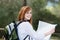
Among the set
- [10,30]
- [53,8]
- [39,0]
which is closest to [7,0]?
[39,0]

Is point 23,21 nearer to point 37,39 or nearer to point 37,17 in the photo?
point 37,39

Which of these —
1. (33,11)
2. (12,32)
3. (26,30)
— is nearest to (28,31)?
(26,30)

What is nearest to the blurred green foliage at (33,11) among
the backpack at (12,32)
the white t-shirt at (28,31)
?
the backpack at (12,32)

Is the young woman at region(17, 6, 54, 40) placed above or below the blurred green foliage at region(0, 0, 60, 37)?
above

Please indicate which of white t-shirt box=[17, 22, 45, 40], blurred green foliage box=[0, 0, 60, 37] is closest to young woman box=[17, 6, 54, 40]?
white t-shirt box=[17, 22, 45, 40]

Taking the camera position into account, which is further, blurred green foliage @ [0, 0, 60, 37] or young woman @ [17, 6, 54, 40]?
blurred green foliage @ [0, 0, 60, 37]

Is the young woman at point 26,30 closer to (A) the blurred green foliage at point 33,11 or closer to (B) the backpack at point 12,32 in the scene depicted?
(B) the backpack at point 12,32

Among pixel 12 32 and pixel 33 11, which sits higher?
pixel 12 32

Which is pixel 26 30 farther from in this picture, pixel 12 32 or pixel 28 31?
pixel 12 32

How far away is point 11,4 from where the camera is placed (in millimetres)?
3443

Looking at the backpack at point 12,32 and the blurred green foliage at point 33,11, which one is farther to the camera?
the blurred green foliage at point 33,11

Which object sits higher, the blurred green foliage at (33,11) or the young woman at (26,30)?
the young woman at (26,30)

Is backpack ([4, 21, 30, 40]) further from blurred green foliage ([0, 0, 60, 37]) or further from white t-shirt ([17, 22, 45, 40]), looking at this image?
blurred green foliage ([0, 0, 60, 37])

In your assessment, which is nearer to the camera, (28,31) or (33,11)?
(28,31)
